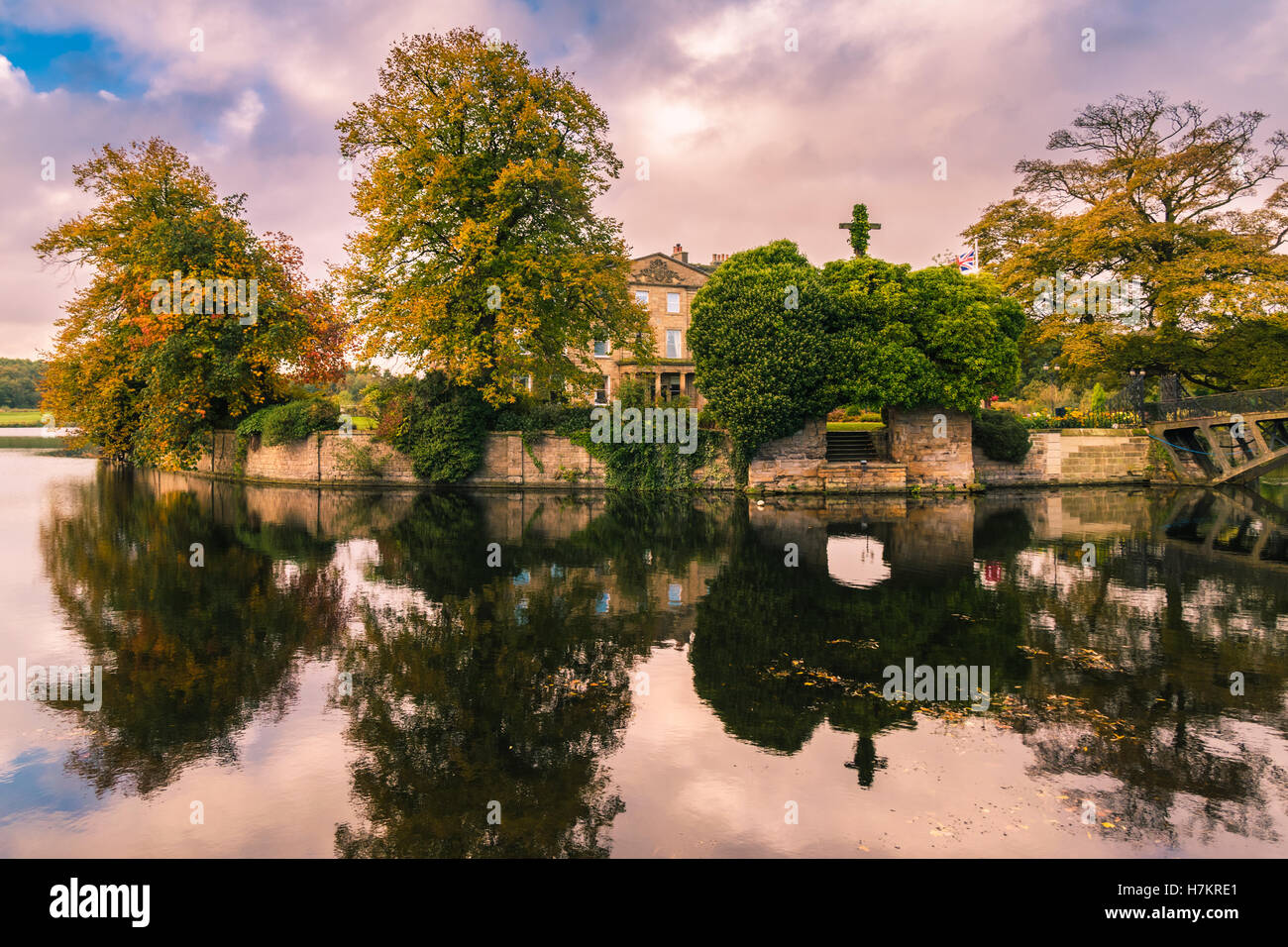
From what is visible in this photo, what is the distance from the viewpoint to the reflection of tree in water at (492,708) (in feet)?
17.3

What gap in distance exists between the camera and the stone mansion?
2003 inches

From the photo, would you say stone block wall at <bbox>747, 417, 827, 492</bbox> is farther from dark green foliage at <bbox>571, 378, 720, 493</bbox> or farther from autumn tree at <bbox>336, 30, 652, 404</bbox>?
autumn tree at <bbox>336, 30, 652, 404</bbox>

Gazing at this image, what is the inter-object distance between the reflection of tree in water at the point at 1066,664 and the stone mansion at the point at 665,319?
3740 cm

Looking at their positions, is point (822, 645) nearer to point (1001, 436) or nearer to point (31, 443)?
point (1001, 436)

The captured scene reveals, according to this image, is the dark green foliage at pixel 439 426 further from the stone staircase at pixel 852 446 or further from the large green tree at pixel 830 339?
the stone staircase at pixel 852 446

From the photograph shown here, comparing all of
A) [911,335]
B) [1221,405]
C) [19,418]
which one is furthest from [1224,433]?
[19,418]

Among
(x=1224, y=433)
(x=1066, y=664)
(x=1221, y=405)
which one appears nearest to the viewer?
(x=1066, y=664)

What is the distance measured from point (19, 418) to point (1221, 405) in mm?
134965

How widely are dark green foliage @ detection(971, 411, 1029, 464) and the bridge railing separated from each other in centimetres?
600

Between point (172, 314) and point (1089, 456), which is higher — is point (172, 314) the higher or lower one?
the higher one

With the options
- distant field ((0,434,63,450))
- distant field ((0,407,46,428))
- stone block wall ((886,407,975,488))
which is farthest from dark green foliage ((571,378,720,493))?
distant field ((0,407,46,428))

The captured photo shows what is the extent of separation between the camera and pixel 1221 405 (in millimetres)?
29906

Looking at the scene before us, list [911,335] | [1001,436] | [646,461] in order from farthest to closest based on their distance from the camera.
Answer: [1001,436], [646,461], [911,335]
